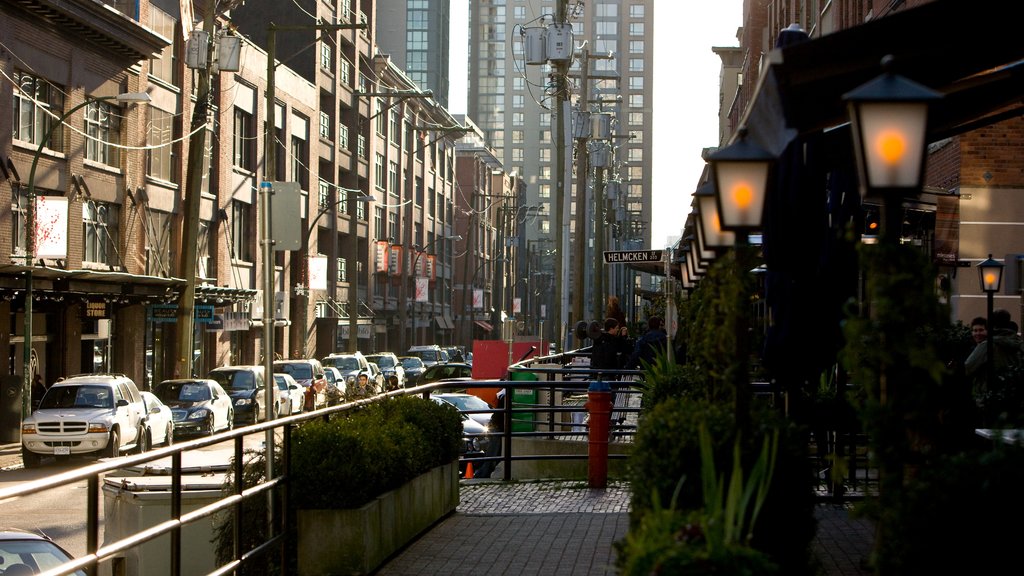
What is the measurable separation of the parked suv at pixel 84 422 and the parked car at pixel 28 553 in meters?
21.4

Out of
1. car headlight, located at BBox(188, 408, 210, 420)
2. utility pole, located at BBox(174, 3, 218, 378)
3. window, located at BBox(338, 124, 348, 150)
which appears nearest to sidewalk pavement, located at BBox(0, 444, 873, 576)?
car headlight, located at BBox(188, 408, 210, 420)

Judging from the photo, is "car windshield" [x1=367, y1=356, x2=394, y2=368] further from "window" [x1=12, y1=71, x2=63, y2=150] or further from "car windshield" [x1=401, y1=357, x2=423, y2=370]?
"window" [x1=12, y1=71, x2=63, y2=150]

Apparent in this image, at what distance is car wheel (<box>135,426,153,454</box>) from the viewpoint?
3058cm

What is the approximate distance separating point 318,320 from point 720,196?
6254 centimetres

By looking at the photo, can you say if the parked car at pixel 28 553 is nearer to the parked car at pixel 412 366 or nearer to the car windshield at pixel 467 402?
the car windshield at pixel 467 402

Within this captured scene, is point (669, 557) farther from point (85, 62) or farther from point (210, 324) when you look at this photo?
point (210, 324)

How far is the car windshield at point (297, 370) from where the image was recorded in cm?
4725

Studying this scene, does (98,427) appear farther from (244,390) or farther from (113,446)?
(244,390)

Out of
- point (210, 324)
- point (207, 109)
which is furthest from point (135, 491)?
point (210, 324)

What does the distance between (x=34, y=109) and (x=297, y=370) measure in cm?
1400

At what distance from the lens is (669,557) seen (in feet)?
16.6

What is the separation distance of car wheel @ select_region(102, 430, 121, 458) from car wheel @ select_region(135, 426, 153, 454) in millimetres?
1413

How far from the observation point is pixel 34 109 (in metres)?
37.4

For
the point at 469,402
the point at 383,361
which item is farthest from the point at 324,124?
the point at 469,402
